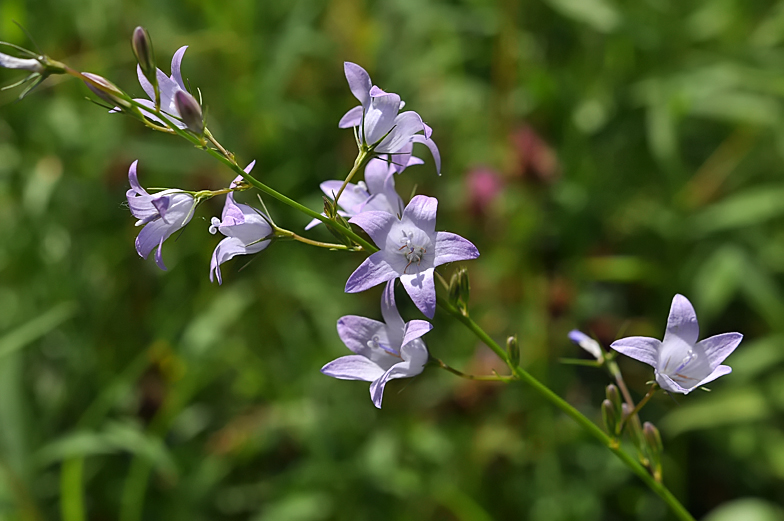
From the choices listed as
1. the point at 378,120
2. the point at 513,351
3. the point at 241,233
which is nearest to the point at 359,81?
the point at 378,120

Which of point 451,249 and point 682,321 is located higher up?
point 451,249

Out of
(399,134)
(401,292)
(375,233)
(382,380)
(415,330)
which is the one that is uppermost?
(399,134)

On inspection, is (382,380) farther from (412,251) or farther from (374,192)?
(374,192)

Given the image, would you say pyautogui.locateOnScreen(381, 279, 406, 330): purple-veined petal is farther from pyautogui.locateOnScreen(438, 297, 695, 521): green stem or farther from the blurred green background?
the blurred green background

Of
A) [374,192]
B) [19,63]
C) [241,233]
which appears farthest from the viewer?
[374,192]

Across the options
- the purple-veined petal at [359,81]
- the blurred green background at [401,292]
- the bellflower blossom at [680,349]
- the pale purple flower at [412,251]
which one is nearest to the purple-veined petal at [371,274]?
the pale purple flower at [412,251]

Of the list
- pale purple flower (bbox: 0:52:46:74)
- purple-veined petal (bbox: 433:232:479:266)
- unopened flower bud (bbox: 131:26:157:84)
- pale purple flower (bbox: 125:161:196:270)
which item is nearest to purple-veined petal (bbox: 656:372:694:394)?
purple-veined petal (bbox: 433:232:479:266)

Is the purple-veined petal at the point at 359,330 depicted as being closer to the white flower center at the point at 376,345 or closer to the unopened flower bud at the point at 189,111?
the white flower center at the point at 376,345

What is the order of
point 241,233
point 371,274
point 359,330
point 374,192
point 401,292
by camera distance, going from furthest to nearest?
1. point 401,292
2. point 374,192
3. point 359,330
4. point 241,233
5. point 371,274
